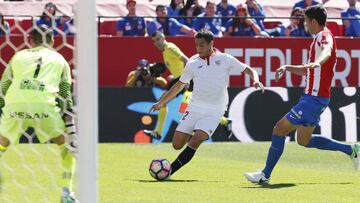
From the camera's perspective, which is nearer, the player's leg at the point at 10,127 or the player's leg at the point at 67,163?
the player's leg at the point at 67,163

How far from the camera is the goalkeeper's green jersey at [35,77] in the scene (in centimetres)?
1028

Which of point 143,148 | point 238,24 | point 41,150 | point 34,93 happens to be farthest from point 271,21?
point 34,93

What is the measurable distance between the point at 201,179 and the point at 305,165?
2959 millimetres

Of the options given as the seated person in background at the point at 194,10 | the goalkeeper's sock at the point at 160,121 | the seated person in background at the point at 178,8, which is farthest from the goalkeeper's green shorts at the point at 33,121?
the seated person in background at the point at 178,8

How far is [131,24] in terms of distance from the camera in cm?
2292

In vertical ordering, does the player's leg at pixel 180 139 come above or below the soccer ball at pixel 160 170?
above

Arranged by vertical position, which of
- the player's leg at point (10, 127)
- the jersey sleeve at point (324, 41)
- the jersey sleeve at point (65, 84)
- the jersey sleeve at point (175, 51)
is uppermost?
the jersey sleeve at point (324, 41)

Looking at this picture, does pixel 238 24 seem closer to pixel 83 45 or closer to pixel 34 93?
pixel 34 93

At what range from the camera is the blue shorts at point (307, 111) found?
43.0 ft

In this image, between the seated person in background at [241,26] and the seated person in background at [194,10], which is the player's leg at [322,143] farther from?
the seated person in background at [194,10]

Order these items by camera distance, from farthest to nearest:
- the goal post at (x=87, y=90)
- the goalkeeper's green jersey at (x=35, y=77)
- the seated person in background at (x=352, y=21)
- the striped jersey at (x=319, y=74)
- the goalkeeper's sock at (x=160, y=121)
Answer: the seated person in background at (x=352, y=21), the goalkeeper's sock at (x=160, y=121), the striped jersey at (x=319, y=74), the goalkeeper's green jersey at (x=35, y=77), the goal post at (x=87, y=90)

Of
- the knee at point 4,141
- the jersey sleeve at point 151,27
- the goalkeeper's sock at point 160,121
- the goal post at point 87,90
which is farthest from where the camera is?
the jersey sleeve at point 151,27

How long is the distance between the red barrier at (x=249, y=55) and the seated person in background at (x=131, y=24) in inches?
11.3

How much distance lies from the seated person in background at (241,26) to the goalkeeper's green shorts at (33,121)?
42.5ft
